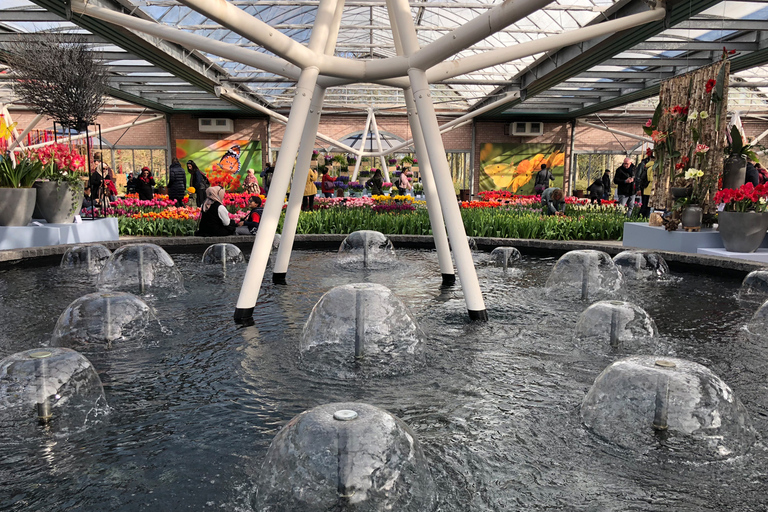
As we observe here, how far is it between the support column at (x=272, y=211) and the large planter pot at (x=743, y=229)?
6.08 m

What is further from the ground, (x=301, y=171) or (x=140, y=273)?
(x=301, y=171)

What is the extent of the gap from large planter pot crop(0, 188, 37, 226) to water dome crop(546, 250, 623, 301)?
6953 mm

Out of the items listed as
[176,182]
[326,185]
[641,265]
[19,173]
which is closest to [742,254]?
[641,265]

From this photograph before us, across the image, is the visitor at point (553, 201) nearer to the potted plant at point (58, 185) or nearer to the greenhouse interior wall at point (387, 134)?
the potted plant at point (58, 185)

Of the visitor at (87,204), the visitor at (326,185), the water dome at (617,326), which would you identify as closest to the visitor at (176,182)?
the visitor at (87,204)

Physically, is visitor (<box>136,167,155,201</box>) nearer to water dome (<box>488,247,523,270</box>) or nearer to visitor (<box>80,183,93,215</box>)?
visitor (<box>80,183,93,215</box>)

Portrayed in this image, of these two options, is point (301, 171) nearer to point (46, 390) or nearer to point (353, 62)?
point (353, 62)

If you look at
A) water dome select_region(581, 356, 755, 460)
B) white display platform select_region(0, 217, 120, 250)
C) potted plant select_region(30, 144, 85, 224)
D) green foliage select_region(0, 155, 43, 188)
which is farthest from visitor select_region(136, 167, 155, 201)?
water dome select_region(581, 356, 755, 460)

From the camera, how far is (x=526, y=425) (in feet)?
7.55

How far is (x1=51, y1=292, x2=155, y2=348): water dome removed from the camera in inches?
131

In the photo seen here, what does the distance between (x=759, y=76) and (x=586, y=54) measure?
8861 millimetres

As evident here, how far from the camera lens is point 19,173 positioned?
7.98 metres

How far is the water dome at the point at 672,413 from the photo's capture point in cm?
209

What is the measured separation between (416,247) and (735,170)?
502 cm
